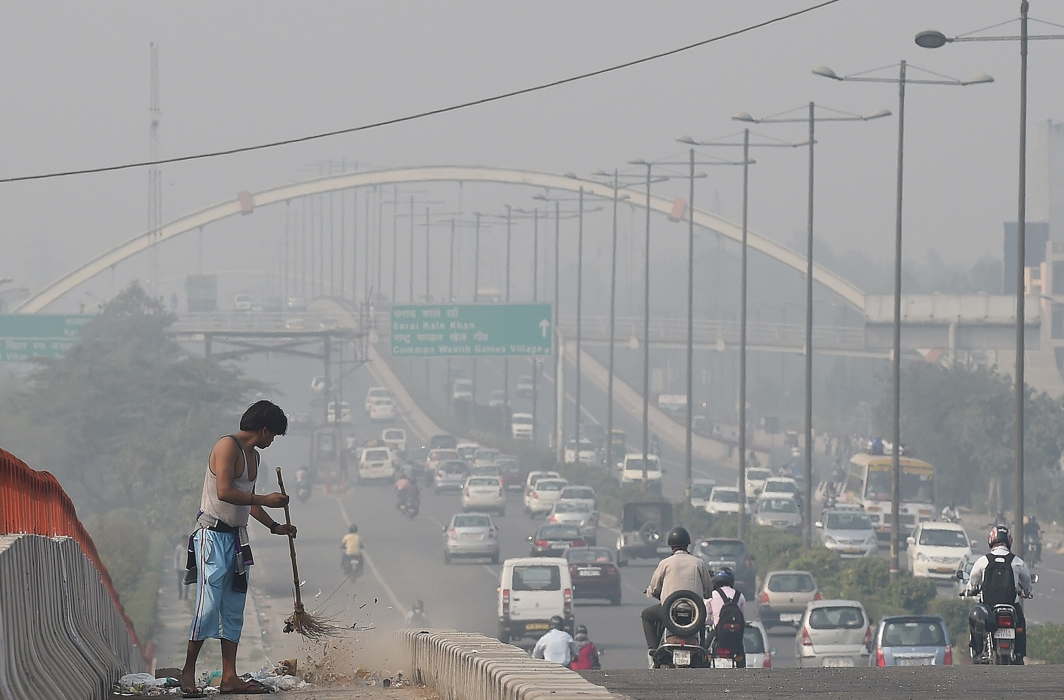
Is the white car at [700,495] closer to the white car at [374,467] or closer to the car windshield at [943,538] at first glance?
the white car at [374,467]

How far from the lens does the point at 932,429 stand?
3691 inches

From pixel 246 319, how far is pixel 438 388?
6216cm

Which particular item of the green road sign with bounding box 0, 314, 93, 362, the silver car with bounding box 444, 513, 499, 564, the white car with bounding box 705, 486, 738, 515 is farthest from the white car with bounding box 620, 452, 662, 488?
the silver car with bounding box 444, 513, 499, 564

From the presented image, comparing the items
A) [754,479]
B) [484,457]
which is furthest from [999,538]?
[484,457]

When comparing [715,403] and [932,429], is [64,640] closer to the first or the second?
[932,429]

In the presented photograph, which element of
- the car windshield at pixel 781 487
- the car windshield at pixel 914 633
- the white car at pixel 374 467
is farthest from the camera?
the white car at pixel 374 467

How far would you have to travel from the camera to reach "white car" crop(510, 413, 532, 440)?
127 meters

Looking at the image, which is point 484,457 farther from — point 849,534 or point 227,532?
point 227,532

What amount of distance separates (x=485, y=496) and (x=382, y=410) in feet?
218

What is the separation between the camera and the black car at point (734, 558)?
47.5 m

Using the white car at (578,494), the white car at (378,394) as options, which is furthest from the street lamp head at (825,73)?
the white car at (378,394)

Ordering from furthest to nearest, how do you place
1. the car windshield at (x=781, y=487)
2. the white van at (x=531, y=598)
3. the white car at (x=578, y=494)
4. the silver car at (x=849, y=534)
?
1. the car windshield at (x=781, y=487)
2. the white car at (x=578, y=494)
3. the silver car at (x=849, y=534)
4. the white van at (x=531, y=598)

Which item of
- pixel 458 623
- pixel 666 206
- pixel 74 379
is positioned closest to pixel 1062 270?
pixel 666 206

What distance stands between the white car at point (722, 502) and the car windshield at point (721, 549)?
1881 cm
